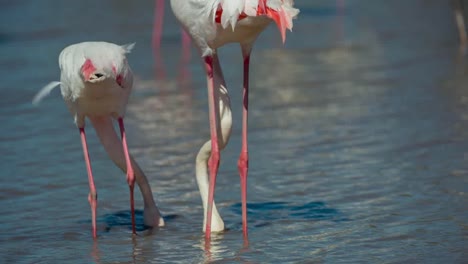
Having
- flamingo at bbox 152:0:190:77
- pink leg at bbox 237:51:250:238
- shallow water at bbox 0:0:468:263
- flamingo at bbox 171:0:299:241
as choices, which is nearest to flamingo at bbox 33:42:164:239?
shallow water at bbox 0:0:468:263

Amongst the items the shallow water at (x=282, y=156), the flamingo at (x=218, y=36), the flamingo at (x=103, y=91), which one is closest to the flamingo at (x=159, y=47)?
the shallow water at (x=282, y=156)

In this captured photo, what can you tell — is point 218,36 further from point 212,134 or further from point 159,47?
point 159,47

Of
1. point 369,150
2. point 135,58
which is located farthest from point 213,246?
point 135,58

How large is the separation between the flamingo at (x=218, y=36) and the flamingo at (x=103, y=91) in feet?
1.32

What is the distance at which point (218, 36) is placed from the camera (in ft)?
18.9

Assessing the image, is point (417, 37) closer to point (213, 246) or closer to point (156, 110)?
point (156, 110)

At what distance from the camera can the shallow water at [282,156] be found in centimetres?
584

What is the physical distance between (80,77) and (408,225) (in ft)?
6.79

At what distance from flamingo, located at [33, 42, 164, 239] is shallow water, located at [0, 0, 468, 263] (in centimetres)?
27

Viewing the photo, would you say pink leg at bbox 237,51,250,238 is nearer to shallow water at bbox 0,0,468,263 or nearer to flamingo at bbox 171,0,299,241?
flamingo at bbox 171,0,299,241

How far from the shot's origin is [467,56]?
11.5 m

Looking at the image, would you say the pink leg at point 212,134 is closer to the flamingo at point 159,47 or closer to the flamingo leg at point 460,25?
the flamingo at point 159,47

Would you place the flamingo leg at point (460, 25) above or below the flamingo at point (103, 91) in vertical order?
above

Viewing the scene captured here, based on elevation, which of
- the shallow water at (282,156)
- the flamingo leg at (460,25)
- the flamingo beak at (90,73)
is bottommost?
the shallow water at (282,156)
